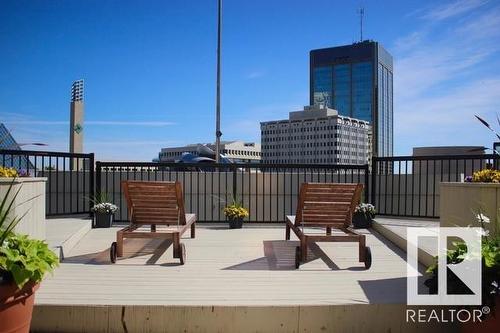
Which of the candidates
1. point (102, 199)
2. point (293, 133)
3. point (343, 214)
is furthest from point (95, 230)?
point (293, 133)

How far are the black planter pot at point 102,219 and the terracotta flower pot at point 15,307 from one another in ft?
14.5

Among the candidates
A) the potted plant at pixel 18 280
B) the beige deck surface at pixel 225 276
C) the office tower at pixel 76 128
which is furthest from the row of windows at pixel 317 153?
the potted plant at pixel 18 280

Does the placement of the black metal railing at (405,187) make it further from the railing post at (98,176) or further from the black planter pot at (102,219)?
the railing post at (98,176)

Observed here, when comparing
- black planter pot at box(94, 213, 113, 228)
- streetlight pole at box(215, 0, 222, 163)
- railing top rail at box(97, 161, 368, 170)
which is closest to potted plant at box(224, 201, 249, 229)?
railing top rail at box(97, 161, 368, 170)

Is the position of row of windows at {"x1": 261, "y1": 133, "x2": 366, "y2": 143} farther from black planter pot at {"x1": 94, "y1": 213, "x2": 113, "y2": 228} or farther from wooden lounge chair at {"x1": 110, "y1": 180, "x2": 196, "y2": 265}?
wooden lounge chair at {"x1": 110, "y1": 180, "x2": 196, "y2": 265}

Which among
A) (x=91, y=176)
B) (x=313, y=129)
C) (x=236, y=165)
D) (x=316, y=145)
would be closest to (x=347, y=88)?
Answer: (x=313, y=129)

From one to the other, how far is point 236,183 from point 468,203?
473cm

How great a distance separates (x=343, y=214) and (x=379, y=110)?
31668 millimetres

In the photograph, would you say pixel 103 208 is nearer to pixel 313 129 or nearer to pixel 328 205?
pixel 328 205

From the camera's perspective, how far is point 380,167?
801 cm

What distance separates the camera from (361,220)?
679cm

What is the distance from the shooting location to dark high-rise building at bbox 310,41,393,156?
124 feet

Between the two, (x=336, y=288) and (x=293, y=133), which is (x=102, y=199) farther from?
(x=293, y=133)

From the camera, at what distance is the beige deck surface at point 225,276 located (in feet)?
10.3
